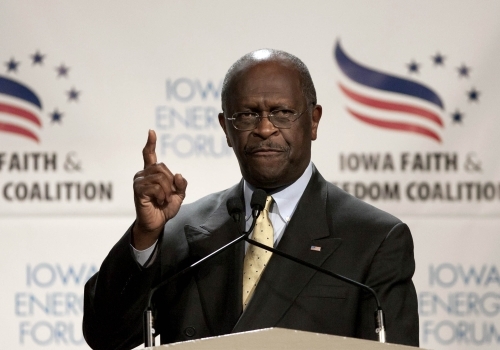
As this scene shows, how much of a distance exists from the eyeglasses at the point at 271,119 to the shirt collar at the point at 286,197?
18 cm

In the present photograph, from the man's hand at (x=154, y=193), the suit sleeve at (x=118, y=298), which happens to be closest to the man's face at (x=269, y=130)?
the man's hand at (x=154, y=193)

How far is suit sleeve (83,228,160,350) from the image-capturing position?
2.23 m

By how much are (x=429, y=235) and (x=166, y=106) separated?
1170 mm

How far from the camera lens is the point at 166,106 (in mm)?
3512

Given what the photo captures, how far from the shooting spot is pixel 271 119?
2.33 meters

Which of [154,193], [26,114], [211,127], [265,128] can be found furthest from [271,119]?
[26,114]

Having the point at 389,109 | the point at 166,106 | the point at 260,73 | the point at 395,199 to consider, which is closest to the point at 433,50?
the point at 389,109

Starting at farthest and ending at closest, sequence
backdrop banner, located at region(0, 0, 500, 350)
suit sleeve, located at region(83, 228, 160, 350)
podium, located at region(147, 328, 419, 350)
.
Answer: backdrop banner, located at region(0, 0, 500, 350) < suit sleeve, located at region(83, 228, 160, 350) < podium, located at region(147, 328, 419, 350)

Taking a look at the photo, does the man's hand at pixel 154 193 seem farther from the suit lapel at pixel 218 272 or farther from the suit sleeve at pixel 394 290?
the suit sleeve at pixel 394 290

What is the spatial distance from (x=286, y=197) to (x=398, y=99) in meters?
1.34

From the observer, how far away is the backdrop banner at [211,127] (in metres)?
3.49

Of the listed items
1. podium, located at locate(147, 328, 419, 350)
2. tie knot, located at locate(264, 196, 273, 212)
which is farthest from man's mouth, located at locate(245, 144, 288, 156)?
podium, located at locate(147, 328, 419, 350)

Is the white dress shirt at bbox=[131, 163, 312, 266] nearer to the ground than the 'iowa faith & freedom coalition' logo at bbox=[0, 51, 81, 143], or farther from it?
nearer to the ground

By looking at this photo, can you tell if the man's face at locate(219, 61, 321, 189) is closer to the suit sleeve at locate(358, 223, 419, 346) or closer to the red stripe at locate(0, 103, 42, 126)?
the suit sleeve at locate(358, 223, 419, 346)
